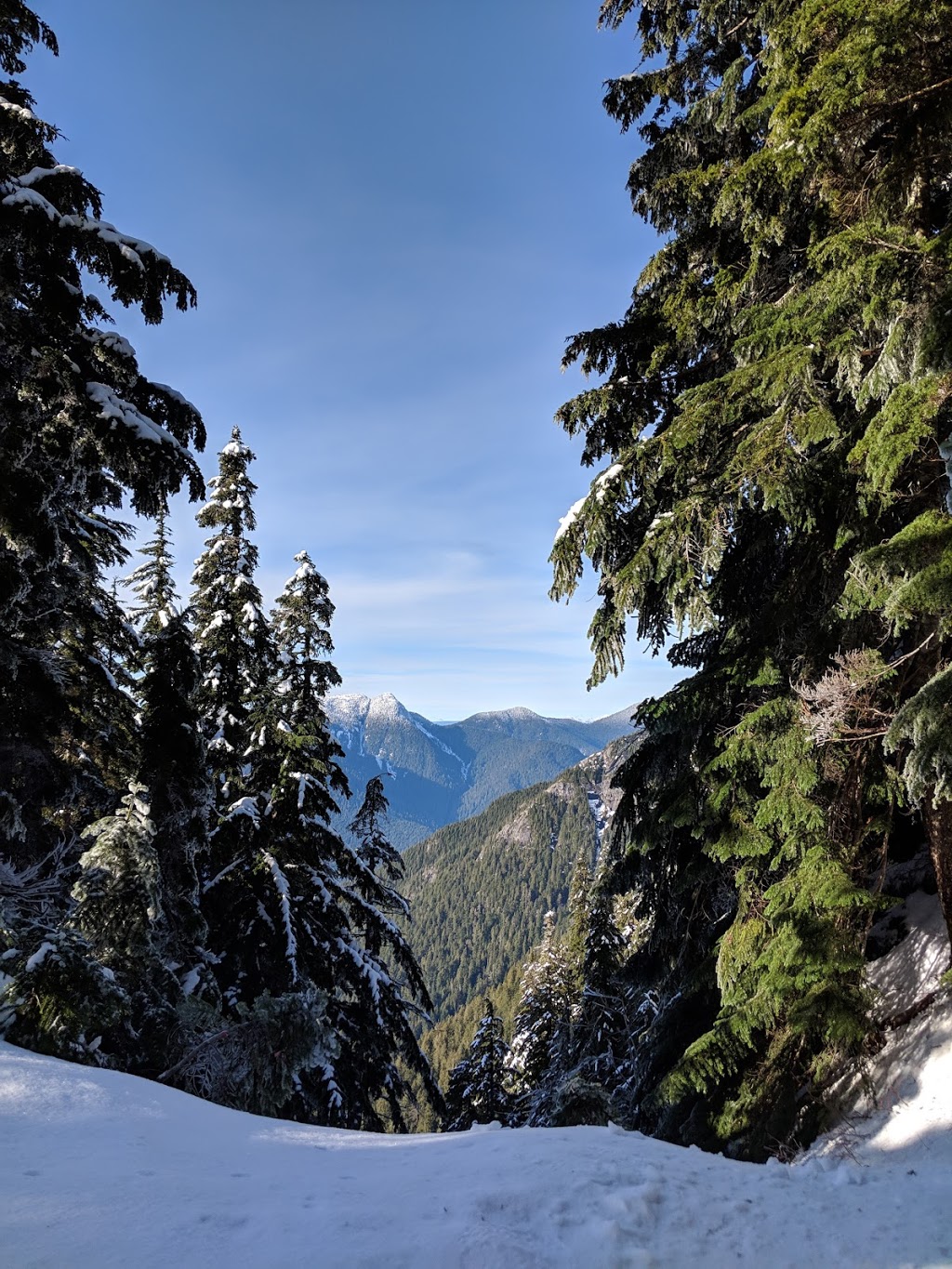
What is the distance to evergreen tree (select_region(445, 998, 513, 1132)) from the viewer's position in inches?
987

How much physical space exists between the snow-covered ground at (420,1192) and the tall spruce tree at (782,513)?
152 centimetres

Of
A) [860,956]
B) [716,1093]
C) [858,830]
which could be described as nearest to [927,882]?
[858,830]

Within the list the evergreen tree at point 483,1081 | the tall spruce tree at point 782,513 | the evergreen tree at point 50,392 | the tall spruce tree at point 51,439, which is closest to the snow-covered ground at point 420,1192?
the tall spruce tree at point 51,439

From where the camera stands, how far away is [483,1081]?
25.4m

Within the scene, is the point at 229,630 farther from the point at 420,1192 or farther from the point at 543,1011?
the point at 543,1011

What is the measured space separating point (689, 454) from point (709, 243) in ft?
11.1

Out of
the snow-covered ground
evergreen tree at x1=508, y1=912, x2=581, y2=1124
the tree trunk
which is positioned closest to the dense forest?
the snow-covered ground

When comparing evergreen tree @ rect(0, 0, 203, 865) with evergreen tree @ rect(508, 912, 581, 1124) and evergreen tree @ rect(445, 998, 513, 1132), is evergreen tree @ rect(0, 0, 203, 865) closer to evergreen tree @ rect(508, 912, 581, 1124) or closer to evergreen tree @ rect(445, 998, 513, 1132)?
evergreen tree @ rect(508, 912, 581, 1124)

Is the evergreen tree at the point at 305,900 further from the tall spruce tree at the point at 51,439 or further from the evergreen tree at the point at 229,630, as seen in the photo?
the tall spruce tree at the point at 51,439

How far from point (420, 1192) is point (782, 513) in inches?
238

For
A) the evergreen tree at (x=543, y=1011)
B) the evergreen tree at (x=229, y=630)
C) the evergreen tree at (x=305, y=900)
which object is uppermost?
the evergreen tree at (x=229, y=630)

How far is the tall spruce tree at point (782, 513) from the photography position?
4.90 metres

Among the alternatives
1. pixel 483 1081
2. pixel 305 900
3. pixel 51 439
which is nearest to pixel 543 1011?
pixel 483 1081

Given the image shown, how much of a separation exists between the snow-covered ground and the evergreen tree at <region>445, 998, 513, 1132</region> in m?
23.6
